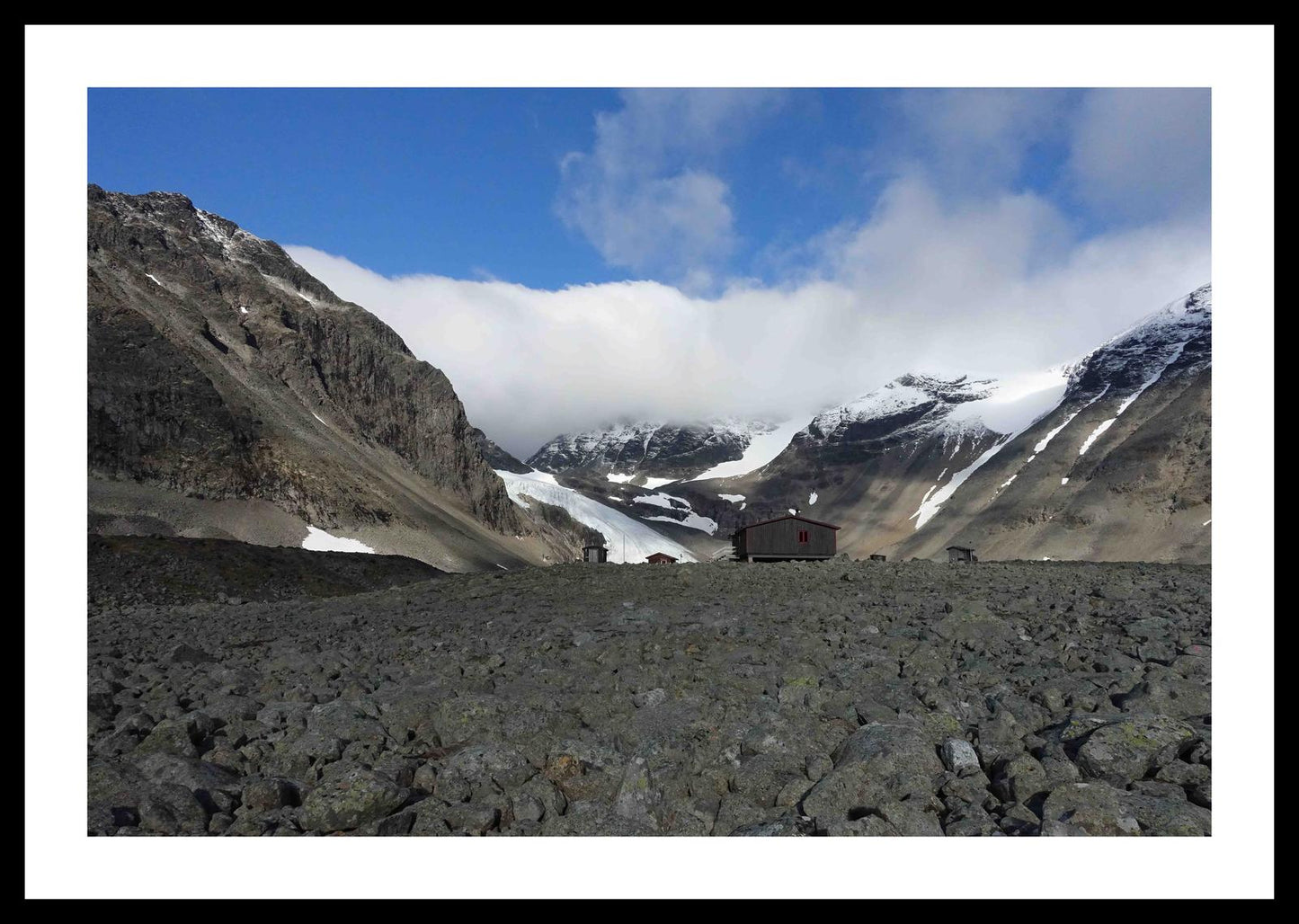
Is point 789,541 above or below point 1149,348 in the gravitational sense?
below

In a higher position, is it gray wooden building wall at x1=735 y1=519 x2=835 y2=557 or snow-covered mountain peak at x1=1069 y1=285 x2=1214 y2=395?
snow-covered mountain peak at x1=1069 y1=285 x2=1214 y2=395

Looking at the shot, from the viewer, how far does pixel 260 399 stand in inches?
3327

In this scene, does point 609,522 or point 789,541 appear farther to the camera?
point 609,522

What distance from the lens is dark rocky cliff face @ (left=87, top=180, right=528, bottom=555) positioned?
225ft

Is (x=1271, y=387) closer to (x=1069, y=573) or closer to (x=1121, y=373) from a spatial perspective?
(x=1069, y=573)

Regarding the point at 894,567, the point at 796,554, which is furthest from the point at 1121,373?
the point at 894,567

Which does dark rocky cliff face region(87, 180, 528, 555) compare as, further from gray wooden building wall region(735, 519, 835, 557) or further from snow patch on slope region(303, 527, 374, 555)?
gray wooden building wall region(735, 519, 835, 557)

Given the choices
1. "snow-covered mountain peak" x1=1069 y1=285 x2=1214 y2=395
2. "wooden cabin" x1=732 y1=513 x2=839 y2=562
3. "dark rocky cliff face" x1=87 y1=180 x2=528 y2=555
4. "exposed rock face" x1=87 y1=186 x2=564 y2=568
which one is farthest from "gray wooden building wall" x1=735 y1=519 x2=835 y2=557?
"snow-covered mountain peak" x1=1069 y1=285 x2=1214 y2=395

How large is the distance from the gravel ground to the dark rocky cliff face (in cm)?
6403

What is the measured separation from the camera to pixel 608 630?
1234cm

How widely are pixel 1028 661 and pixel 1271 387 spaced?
504cm

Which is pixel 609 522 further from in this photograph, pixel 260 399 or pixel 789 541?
pixel 789 541

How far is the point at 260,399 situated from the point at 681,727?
89.8 meters

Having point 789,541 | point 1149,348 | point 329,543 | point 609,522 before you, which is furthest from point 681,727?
point 1149,348
